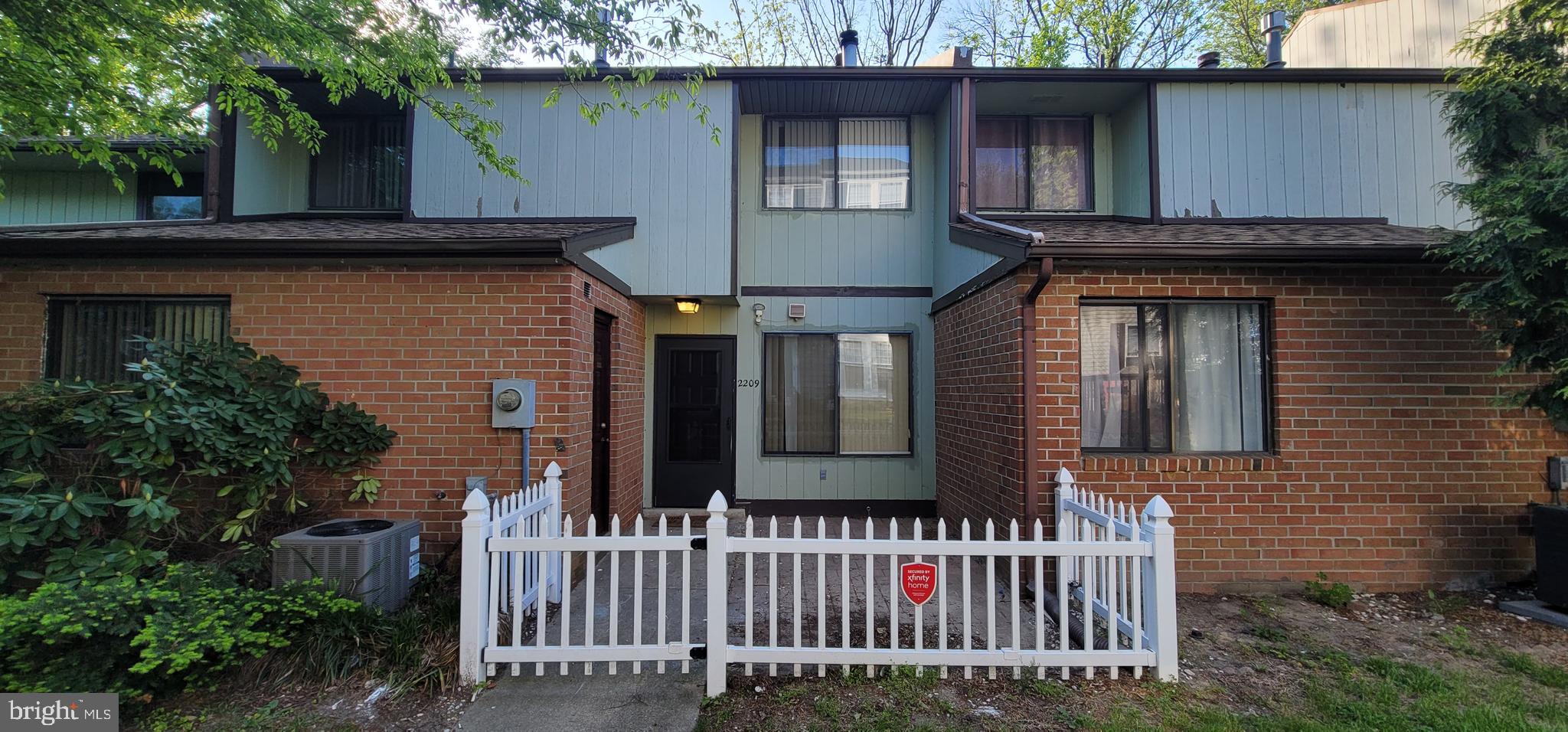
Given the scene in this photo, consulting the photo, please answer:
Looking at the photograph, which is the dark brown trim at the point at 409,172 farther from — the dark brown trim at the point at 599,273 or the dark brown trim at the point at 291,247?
the dark brown trim at the point at 599,273

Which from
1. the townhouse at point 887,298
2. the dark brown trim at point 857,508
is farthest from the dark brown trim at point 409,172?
the dark brown trim at point 857,508

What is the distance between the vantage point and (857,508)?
7.04 m

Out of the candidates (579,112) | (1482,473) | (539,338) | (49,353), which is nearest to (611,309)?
(539,338)

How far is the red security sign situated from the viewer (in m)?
3.19

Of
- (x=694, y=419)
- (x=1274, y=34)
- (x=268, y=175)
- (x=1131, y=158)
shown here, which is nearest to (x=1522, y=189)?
(x=1131, y=158)

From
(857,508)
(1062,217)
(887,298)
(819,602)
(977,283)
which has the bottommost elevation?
(857,508)

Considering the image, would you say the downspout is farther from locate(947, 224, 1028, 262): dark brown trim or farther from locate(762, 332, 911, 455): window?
locate(762, 332, 911, 455): window

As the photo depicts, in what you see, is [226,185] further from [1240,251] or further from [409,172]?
[1240,251]

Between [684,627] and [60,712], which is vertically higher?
[684,627]

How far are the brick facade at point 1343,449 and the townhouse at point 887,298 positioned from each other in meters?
0.02

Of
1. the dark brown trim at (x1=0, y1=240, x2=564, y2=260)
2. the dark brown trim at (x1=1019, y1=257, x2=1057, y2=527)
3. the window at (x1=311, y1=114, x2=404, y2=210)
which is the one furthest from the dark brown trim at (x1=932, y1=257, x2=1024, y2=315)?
the window at (x1=311, y1=114, x2=404, y2=210)

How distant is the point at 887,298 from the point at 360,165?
6.30m

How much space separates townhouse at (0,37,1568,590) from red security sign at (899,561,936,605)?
1705 mm

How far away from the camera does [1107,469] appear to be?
467 cm
